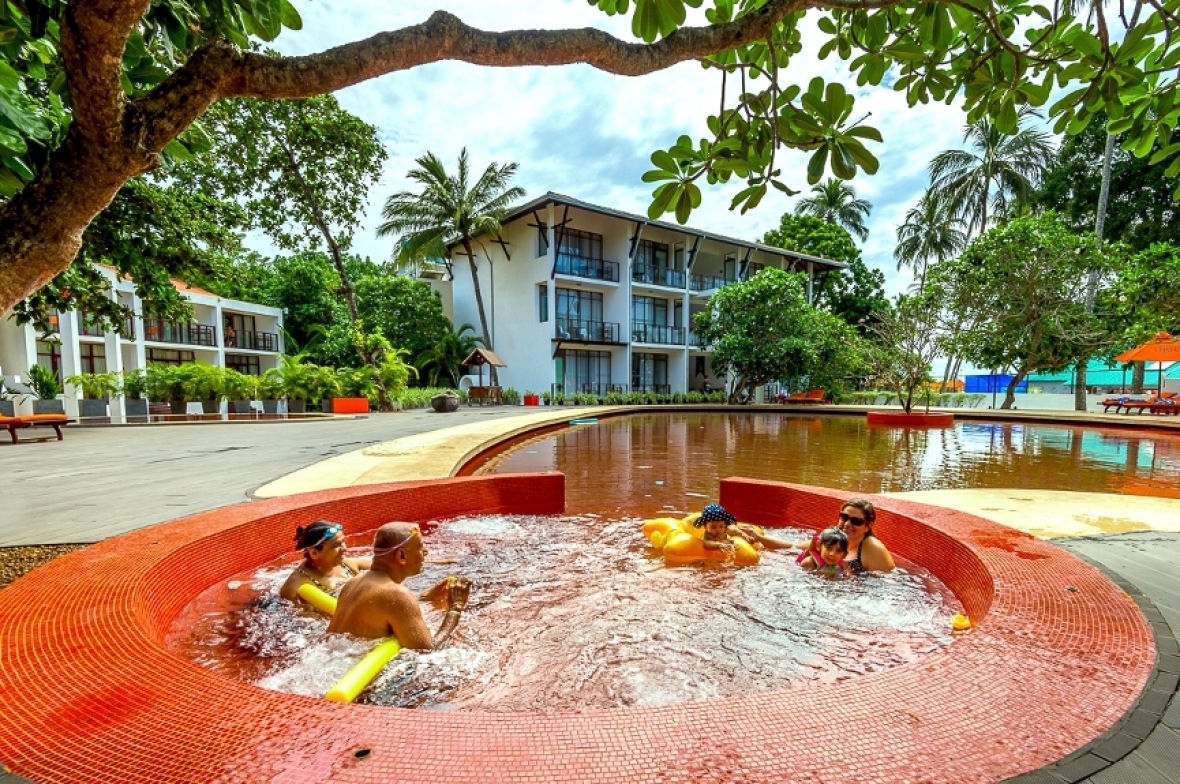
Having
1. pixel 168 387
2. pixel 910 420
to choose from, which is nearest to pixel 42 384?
pixel 168 387

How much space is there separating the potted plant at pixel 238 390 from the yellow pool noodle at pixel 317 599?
20113 mm

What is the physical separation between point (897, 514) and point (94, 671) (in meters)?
5.04

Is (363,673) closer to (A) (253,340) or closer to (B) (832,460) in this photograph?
(B) (832,460)

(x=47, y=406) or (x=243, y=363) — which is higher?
(x=243, y=363)

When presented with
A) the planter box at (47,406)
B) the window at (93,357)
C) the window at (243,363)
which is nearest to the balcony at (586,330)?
the planter box at (47,406)

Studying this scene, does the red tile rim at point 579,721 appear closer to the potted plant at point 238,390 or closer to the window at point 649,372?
the potted plant at point 238,390

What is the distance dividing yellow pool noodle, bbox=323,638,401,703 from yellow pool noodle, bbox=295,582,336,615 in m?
0.75

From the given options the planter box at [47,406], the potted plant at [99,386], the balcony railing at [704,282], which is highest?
the balcony railing at [704,282]

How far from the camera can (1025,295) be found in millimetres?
19844

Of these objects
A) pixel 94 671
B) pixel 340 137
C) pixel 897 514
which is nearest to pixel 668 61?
pixel 94 671

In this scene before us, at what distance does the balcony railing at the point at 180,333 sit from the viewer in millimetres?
26936

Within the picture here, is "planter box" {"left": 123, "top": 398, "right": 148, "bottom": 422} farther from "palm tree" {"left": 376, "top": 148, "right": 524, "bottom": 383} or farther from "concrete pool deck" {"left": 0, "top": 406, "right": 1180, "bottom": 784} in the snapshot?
"palm tree" {"left": 376, "top": 148, "right": 524, "bottom": 383}

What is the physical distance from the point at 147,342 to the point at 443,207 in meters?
15.8

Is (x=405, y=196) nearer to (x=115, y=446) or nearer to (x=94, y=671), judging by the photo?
(x=115, y=446)
